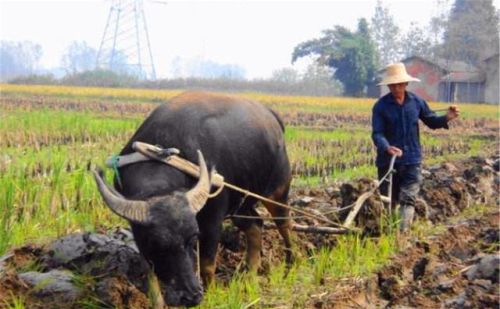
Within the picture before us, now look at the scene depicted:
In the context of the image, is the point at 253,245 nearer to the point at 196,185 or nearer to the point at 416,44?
the point at 196,185

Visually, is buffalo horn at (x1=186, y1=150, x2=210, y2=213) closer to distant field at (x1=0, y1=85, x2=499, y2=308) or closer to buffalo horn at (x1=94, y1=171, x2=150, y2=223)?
buffalo horn at (x1=94, y1=171, x2=150, y2=223)

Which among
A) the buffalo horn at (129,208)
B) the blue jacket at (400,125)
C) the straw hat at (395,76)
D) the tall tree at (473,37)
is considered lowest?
the buffalo horn at (129,208)

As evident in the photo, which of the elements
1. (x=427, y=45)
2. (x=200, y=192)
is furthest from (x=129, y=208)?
(x=427, y=45)

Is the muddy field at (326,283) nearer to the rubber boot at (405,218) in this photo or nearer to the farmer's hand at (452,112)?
the rubber boot at (405,218)

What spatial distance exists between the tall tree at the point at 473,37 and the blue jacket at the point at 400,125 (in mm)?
50796

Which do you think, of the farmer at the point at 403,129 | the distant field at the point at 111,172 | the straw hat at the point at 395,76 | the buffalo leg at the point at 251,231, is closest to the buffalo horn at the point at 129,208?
the distant field at the point at 111,172

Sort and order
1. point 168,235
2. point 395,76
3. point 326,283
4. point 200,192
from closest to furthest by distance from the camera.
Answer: point 168,235
point 200,192
point 326,283
point 395,76

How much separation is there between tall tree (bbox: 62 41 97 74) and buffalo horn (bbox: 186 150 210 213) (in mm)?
131189

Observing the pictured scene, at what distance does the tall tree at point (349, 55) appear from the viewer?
50906 mm

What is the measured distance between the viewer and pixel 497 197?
9.59 meters

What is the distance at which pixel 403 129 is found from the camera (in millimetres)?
6539

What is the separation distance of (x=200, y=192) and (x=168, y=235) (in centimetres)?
37

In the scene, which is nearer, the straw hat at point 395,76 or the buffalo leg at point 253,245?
the buffalo leg at point 253,245

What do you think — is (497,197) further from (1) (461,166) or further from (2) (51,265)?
(2) (51,265)
